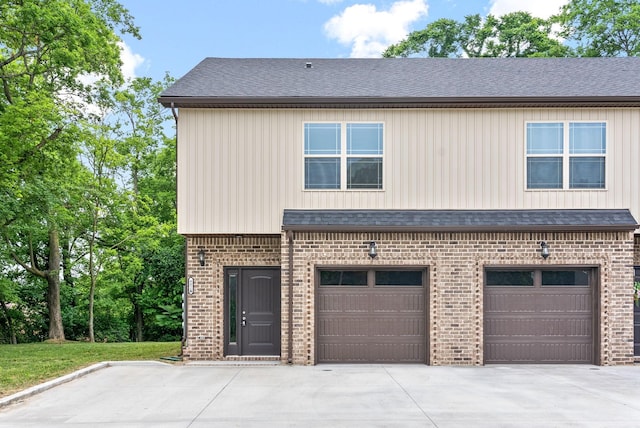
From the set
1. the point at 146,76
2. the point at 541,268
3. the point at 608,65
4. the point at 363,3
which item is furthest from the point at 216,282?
the point at 363,3

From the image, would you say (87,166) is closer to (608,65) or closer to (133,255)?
(133,255)

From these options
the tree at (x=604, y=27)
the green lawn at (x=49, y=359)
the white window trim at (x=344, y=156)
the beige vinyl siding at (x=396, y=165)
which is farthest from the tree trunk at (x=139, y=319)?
the tree at (x=604, y=27)

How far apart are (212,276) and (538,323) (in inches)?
285

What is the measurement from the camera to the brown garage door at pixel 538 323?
1202cm

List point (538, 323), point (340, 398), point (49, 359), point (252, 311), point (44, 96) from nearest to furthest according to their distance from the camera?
1. point (340, 398)
2. point (538, 323)
3. point (252, 311)
4. point (49, 359)
5. point (44, 96)

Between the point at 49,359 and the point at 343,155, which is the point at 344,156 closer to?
the point at 343,155

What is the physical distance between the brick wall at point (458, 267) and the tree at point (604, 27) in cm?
1865

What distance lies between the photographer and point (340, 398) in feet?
28.3

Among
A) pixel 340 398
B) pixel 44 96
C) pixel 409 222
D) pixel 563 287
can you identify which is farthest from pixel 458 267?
pixel 44 96

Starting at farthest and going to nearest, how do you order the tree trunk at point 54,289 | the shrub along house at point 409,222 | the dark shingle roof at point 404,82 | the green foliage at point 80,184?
the tree trunk at point 54,289 < the green foliage at point 80,184 < the dark shingle roof at point 404,82 < the shrub along house at point 409,222

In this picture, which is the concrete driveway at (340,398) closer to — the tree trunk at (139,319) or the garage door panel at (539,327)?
the garage door panel at (539,327)

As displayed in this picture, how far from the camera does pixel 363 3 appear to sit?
36562mm

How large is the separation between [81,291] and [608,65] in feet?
68.6

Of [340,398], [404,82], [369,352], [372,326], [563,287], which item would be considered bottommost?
[369,352]
